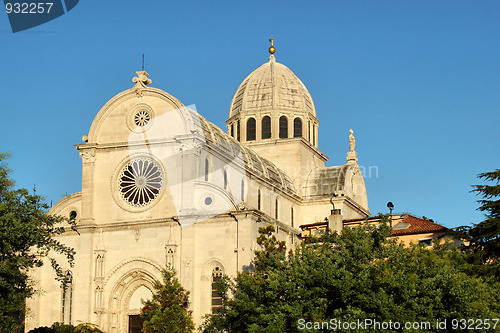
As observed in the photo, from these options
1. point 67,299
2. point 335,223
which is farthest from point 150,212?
point 335,223

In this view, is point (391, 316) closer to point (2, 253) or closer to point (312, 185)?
point (2, 253)

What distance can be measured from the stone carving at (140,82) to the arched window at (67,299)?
40.5 feet

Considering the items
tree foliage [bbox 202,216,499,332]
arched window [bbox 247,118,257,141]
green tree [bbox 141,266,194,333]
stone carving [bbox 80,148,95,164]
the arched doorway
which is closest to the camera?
tree foliage [bbox 202,216,499,332]

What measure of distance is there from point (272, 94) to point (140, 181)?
57.2 ft

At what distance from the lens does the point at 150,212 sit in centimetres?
5394

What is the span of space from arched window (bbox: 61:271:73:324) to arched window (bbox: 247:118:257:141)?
19.6 metres

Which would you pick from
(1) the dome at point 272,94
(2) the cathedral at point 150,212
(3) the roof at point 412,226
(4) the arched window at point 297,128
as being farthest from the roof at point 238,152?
(3) the roof at point 412,226

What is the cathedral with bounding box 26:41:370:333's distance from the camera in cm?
5181

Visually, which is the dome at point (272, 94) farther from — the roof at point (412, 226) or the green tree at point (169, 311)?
the green tree at point (169, 311)

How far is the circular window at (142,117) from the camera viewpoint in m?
55.3

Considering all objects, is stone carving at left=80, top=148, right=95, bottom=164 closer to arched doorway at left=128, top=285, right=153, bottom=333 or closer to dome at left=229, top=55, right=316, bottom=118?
arched doorway at left=128, top=285, right=153, bottom=333

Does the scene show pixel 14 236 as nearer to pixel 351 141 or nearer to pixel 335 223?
pixel 335 223

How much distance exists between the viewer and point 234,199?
55156 millimetres

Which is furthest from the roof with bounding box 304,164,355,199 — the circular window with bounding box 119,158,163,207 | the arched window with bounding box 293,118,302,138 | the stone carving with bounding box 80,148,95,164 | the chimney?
the stone carving with bounding box 80,148,95,164
